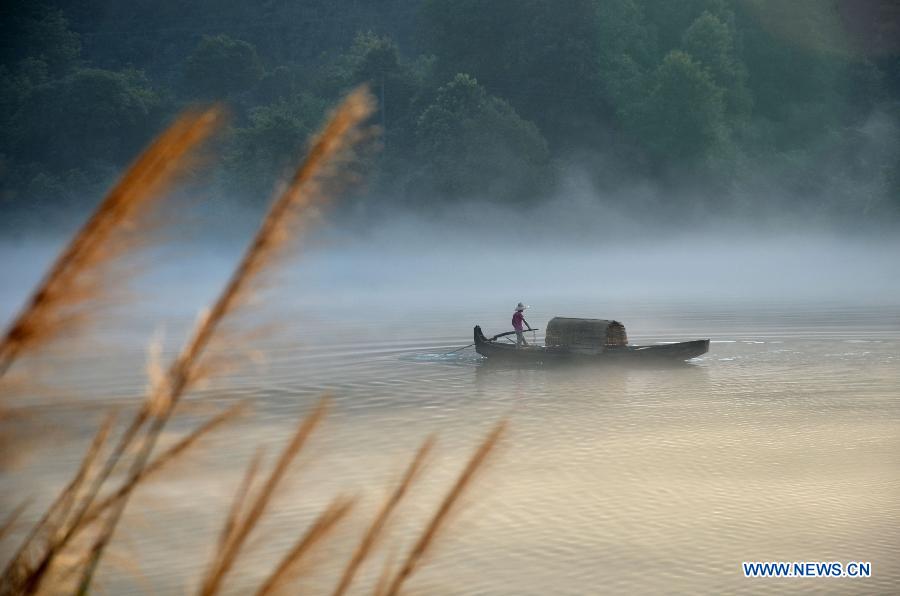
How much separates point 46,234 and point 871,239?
221ft

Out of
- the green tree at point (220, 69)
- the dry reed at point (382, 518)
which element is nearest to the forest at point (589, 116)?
the green tree at point (220, 69)

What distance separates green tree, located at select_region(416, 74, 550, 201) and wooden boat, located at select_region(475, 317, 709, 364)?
50.7 metres

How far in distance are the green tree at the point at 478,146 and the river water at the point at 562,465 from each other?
4460cm

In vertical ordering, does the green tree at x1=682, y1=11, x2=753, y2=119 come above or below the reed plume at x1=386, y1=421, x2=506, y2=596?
above

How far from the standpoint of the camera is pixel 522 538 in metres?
18.3

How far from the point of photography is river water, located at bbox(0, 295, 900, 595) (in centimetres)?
1614

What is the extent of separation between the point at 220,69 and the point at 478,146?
33.2 meters

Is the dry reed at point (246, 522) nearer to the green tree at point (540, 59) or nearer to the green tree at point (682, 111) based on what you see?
the green tree at point (682, 111)

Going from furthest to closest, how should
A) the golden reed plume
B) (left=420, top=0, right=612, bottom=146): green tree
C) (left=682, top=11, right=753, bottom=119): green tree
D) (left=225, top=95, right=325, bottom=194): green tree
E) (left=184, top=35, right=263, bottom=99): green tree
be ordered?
(left=184, top=35, right=263, bottom=99): green tree, (left=420, top=0, right=612, bottom=146): green tree, (left=682, top=11, right=753, bottom=119): green tree, (left=225, top=95, right=325, bottom=194): green tree, the golden reed plume

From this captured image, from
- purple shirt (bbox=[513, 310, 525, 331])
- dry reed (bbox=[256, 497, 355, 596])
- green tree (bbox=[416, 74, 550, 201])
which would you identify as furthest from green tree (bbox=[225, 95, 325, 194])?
dry reed (bbox=[256, 497, 355, 596])

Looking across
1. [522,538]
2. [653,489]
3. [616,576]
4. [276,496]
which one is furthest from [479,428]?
[276,496]

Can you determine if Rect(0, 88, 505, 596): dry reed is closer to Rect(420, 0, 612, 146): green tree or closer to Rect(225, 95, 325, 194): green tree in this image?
Rect(225, 95, 325, 194): green tree

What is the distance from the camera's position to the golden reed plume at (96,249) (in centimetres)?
242

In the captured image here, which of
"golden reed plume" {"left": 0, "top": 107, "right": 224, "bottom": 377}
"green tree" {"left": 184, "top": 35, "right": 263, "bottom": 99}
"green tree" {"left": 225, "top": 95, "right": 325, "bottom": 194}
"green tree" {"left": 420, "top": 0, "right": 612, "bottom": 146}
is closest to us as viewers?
"golden reed plume" {"left": 0, "top": 107, "right": 224, "bottom": 377}
